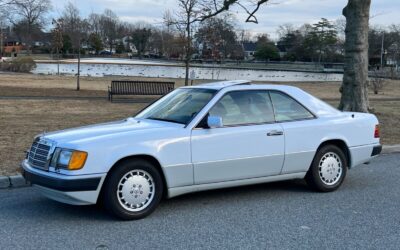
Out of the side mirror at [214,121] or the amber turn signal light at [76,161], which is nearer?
the amber turn signal light at [76,161]

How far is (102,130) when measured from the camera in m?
5.91

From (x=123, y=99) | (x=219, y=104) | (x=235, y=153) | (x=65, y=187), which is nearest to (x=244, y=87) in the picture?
(x=219, y=104)

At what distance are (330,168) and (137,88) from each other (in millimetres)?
17039

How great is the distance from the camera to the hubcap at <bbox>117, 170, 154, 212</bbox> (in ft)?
18.2

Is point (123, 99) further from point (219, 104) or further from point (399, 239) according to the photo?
point (399, 239)

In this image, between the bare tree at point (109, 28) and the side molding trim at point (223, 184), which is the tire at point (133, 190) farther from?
the bare tree at point (109, 28)

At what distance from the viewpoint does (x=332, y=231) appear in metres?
5.27

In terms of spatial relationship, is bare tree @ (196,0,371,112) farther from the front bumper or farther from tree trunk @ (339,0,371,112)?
the front bumper

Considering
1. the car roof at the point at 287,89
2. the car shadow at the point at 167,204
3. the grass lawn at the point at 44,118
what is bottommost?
the car shadow at the point at 167,204

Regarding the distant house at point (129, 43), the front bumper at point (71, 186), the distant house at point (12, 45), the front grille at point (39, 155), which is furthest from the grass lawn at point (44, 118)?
the distant house at point (129, 43)

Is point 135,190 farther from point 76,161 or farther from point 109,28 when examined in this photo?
point 109,28

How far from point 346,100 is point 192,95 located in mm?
8875

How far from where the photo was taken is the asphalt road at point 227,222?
4.90 metres

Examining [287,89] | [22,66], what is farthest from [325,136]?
[22,66]
